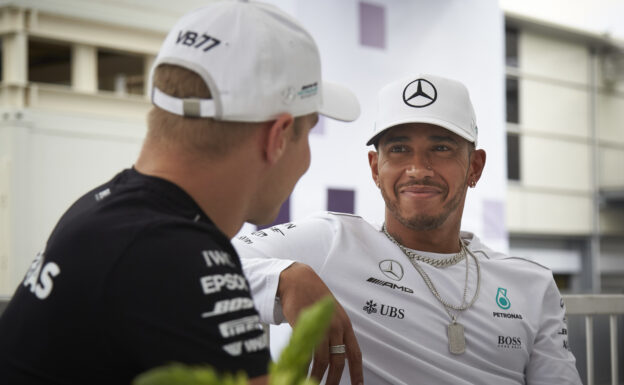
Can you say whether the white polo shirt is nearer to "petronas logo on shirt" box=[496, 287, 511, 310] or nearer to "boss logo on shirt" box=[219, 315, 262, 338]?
"petronas logo on shirt" box=[496, 287, 511, 310]

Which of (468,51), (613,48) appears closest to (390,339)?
(468,51)

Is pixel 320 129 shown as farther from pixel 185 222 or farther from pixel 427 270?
pixel 185 222

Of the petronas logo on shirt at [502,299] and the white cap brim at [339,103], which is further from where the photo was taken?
the petronas logo on shirt at [502,299]

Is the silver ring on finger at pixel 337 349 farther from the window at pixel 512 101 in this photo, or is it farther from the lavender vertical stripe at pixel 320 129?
the window at pixel 512 101

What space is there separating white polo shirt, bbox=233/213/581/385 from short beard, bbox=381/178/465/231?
7cm

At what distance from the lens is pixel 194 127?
82 cm

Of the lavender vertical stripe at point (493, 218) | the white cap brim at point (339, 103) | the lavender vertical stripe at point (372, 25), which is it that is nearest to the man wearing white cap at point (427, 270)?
the white cap brim at point (339, 103)

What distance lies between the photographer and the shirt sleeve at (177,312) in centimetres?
66


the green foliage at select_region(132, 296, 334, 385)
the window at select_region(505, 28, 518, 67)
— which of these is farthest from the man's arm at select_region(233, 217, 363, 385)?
the window at select_region(505, 28, 518, 67)

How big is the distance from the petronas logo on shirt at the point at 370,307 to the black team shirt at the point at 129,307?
88 centimetres

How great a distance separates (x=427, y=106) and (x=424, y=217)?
0.29 m

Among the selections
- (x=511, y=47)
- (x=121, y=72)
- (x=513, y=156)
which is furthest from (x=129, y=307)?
(x=513, y=156)

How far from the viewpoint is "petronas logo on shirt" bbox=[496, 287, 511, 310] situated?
169cm

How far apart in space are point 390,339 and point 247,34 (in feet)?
3.13
